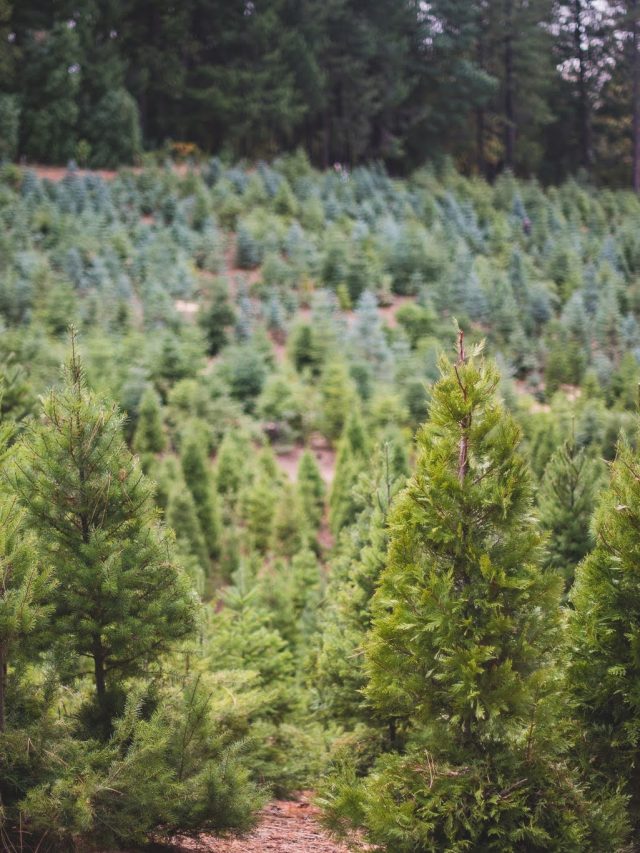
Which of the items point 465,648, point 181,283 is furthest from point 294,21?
point 465,648

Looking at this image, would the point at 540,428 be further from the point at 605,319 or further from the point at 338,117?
the point at 338,117

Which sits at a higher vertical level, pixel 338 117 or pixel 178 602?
pixel 338 117

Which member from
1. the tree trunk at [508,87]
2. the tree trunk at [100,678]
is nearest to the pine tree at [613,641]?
the tree trunk at [100,678]

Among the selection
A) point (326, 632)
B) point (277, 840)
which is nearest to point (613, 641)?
point (277, 840)

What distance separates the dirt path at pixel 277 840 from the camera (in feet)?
26.5

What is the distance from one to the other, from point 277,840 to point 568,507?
6159 mm

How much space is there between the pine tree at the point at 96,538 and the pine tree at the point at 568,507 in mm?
6604

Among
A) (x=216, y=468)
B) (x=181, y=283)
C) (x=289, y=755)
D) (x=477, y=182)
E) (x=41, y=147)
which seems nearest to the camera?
(x=289, y=755)

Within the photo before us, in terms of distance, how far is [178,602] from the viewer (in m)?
7.52

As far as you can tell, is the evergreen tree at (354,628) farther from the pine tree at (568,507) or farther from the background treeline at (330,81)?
the background treeline at (330,81)

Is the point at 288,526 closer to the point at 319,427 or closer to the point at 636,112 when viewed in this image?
the point at 319,427

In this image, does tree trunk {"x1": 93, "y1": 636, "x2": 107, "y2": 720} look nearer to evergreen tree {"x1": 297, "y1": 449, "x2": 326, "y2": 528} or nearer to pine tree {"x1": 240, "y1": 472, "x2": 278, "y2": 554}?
pine tree {"x1": 240, "y1": 472, "x2": 278, "y2": 554}

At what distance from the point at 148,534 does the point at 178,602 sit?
0.58 m

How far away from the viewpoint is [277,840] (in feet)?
29.1
